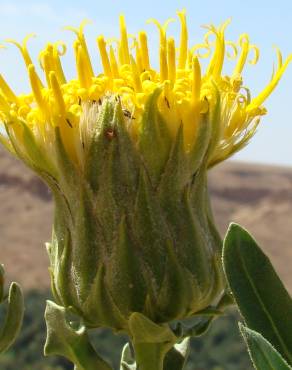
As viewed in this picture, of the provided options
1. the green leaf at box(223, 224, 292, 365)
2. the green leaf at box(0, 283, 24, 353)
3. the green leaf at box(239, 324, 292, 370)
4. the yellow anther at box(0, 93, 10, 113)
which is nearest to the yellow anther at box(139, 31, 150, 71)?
the yellow anther at box(0, 93, 10, 113)

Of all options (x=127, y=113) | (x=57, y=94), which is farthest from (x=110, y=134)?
(x=57, y=94)

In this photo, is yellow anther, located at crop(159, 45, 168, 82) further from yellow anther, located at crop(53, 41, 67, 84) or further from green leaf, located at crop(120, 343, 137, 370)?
green leaf, located at crop(120, 343, 137, 370)

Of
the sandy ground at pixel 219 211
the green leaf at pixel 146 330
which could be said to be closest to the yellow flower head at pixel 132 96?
the green leaf at pixel 146 330

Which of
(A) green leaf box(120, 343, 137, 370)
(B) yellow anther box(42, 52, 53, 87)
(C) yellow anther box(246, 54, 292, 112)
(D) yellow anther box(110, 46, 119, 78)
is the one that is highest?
(B) yellow anther box(42, 52, 53, 87)

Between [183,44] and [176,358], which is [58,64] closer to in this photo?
[183,44]

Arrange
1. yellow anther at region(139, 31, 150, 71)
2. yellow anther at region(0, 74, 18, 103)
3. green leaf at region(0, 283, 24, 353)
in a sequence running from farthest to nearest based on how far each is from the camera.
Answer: yellow anther at region(139, 31, 150, 71)
yellow anther at region(0, 74, 18, 103)
green leaf at region(0, 283, 24, 353)

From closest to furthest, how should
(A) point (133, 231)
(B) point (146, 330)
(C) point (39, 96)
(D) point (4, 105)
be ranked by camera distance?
(B) point (146, 330) → (A) point (133, 231) → (C) point (39, 96) → (D) point (4, 105)

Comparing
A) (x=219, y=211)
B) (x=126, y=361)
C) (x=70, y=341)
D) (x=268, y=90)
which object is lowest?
(x=219, y=211)
